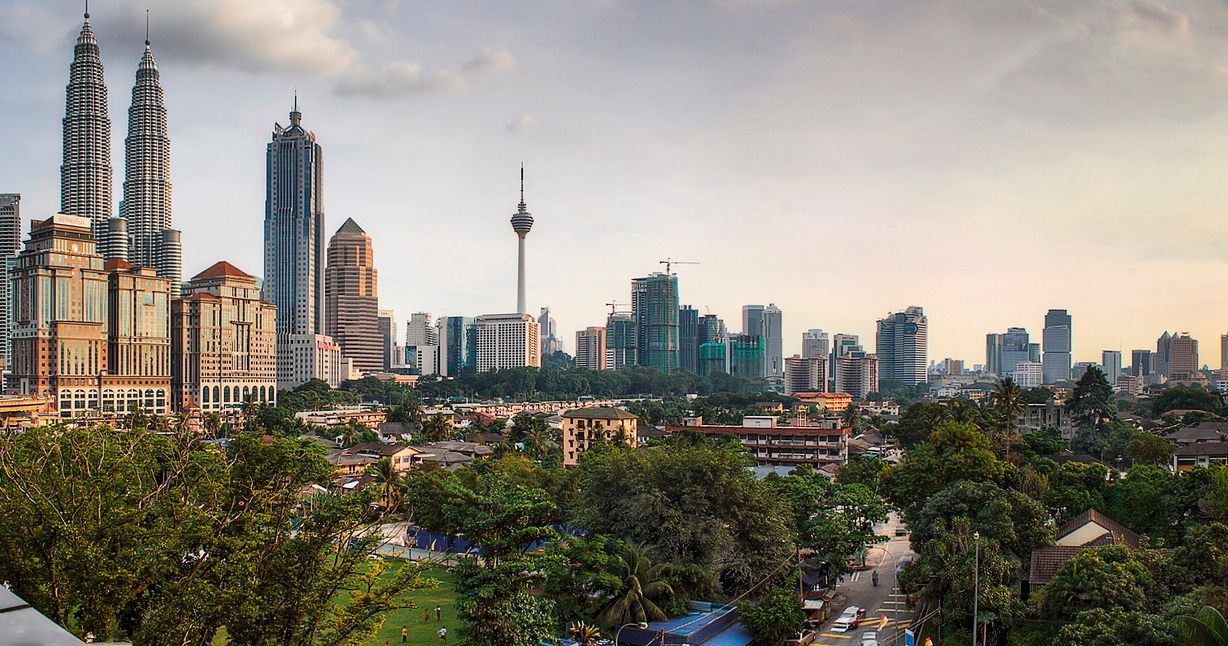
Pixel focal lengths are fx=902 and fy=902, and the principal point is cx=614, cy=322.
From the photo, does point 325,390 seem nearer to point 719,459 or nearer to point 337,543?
point 719,459

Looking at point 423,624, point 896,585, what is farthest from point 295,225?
point 896,585

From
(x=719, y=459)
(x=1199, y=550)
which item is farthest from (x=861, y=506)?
(x=1199, y=550)

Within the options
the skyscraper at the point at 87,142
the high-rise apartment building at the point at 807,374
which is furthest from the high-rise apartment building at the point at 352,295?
the high-rise apartment building at the point at 807,374

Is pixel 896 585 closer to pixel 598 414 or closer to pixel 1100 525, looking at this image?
pixel 1100 525

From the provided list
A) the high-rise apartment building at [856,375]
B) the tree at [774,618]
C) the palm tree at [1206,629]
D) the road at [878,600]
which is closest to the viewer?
the palm tree at [1206,629]

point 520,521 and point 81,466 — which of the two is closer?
point 81,466

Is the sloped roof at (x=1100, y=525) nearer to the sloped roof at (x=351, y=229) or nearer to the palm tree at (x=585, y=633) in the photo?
the palm tree at (x=585, y=633)

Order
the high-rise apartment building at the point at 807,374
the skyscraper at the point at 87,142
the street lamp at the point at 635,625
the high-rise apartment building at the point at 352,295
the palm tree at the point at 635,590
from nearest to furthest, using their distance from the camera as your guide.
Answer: the street lamp at the point at 635,625 < the palm tree at the point at 635,590 < the skyscraper at the point at 87,142 < the high-rise apartment building at the point at 352,295 < the high-rise apartment building at the point at 807,374
